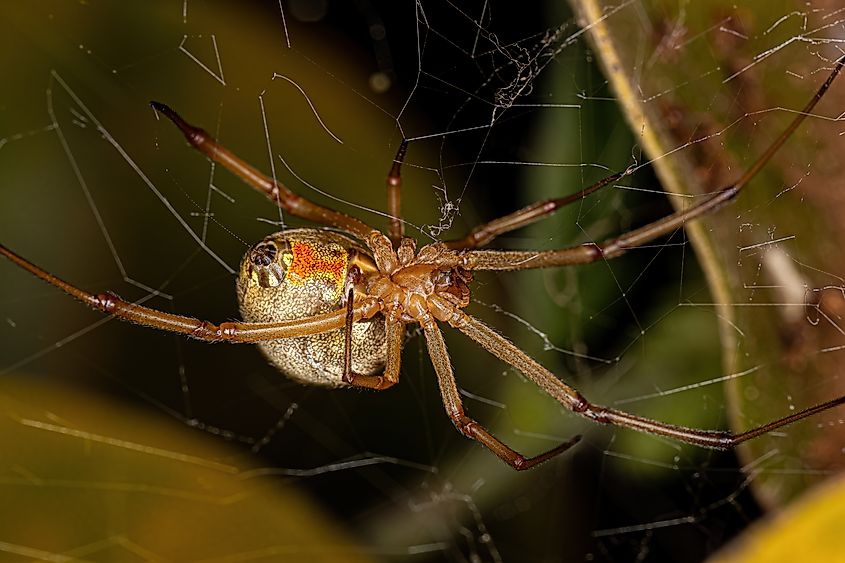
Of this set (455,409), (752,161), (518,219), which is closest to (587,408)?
(455,409)

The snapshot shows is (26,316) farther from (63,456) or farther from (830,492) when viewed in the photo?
(830,492)

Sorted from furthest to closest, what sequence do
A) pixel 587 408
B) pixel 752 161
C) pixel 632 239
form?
pixel 587 408
pixel 632 239
pixel 752 161

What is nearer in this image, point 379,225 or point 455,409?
point 455,409

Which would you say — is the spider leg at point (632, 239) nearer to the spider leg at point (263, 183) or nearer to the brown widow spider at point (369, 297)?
the brown widow spider at point (369, 297)

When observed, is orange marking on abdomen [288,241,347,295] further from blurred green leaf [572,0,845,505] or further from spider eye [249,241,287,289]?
blurred green leaf [572,0,845,505]

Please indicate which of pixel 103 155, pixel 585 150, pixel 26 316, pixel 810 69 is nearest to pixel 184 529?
pixel 26 316

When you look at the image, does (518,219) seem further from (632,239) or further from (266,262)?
(266,262)
